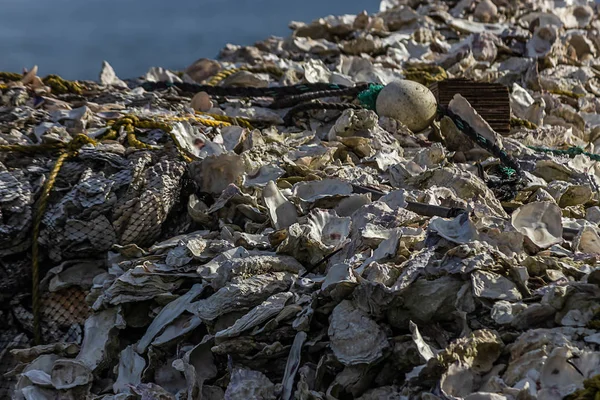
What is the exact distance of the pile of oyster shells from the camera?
1.88 metres

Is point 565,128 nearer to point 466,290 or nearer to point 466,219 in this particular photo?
point 466,219

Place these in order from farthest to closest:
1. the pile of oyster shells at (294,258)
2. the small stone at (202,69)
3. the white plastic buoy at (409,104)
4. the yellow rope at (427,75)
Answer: the small stone at (202,69) < the yellow rope at (427,75) < the white plastic buoy at (409,104) < the pile of oyster shells at (294,258)

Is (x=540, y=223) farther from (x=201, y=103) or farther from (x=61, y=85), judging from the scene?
(x=61, y=85)

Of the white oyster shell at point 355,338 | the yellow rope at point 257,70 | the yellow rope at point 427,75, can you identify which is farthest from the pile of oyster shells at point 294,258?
the yellow rope at point 257,70

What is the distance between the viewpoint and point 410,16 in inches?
328

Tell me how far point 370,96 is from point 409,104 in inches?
12.1

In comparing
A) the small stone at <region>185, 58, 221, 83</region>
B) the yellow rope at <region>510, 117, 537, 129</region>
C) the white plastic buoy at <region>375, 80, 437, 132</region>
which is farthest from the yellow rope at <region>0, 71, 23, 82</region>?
the yellow rope at <region>510, 117, 537, 129</region>

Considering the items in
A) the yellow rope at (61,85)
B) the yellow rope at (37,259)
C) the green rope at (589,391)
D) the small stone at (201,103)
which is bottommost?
the yellow rope at (37,259)

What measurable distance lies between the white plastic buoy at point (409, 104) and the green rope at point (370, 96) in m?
0.14

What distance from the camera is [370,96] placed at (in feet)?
13.8

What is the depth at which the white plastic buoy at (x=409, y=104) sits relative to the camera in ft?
13.0

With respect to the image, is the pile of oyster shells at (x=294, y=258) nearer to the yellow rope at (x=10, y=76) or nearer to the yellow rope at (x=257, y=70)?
the yellow rope at (x=10, y=76)

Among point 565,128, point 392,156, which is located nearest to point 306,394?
point 392,156

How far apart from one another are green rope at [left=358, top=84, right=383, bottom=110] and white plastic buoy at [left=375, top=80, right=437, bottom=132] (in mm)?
140
